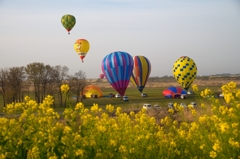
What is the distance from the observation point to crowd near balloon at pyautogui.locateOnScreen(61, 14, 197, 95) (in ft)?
121

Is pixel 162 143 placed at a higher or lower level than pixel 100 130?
lower

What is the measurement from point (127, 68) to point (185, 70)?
11558 millimetres

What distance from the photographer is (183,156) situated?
5.57m

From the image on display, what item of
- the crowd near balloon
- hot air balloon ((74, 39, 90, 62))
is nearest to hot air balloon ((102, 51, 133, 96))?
the crowd near balloon

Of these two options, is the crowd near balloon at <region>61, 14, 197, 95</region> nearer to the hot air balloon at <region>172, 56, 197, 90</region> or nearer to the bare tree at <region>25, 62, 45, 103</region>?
the hot air balloon at <region>172, 56, 197, 90</region>

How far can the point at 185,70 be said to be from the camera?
44.5 meters

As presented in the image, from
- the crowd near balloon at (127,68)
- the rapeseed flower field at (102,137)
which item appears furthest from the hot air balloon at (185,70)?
the rapeseed flower field at (102,137)

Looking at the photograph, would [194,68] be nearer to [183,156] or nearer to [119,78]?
[119,78]

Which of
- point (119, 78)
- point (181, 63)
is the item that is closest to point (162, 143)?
point (119, 78)

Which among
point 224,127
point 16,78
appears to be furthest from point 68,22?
point 224,127

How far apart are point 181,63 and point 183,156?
40.4m

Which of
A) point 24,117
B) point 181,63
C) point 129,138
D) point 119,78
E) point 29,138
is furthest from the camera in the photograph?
point 181,63

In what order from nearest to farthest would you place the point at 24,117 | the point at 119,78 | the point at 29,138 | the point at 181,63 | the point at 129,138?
the point at 29,138 < the point at 24,117 < the point at 129,138 < the point at 119,78 < the point at 181,63

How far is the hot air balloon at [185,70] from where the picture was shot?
44.5 m
